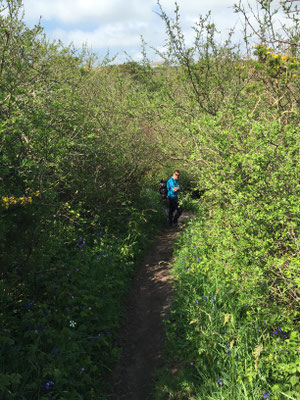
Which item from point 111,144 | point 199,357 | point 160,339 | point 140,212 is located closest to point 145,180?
point 140,212

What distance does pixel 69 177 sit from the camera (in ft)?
24.4

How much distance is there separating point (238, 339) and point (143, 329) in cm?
199

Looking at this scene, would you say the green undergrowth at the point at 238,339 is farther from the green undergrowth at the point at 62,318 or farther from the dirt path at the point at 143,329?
the green undergrowth at the point at 62,318

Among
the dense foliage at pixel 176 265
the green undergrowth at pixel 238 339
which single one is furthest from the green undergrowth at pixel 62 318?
the green undergrowth at pixel 238 339

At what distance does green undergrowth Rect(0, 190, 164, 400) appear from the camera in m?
3.75

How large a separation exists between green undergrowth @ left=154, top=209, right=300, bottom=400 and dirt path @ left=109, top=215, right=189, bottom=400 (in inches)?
10.3

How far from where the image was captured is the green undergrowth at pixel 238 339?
3.62 m

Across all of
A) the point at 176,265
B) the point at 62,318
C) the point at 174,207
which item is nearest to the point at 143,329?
the point at 62,318

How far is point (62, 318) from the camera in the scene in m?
4.68

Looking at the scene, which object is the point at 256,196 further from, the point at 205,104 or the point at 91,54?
the point at 91,54

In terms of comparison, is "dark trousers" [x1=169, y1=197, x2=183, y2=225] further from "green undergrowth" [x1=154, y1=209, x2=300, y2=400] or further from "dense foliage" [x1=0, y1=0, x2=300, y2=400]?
"green undergrowth" [x1=154, y1=209, x2=300, y2=400]

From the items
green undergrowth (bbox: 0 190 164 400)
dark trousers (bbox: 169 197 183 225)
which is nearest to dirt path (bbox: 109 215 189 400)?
green undergrowth (bbox: 0 190 164 400)

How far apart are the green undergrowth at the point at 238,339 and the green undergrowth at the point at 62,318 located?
3.50ft

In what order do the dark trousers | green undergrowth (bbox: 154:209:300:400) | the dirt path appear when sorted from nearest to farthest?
green undergrowth (bbox: 154:209:300:400)
the dirt path
the dark trousers
